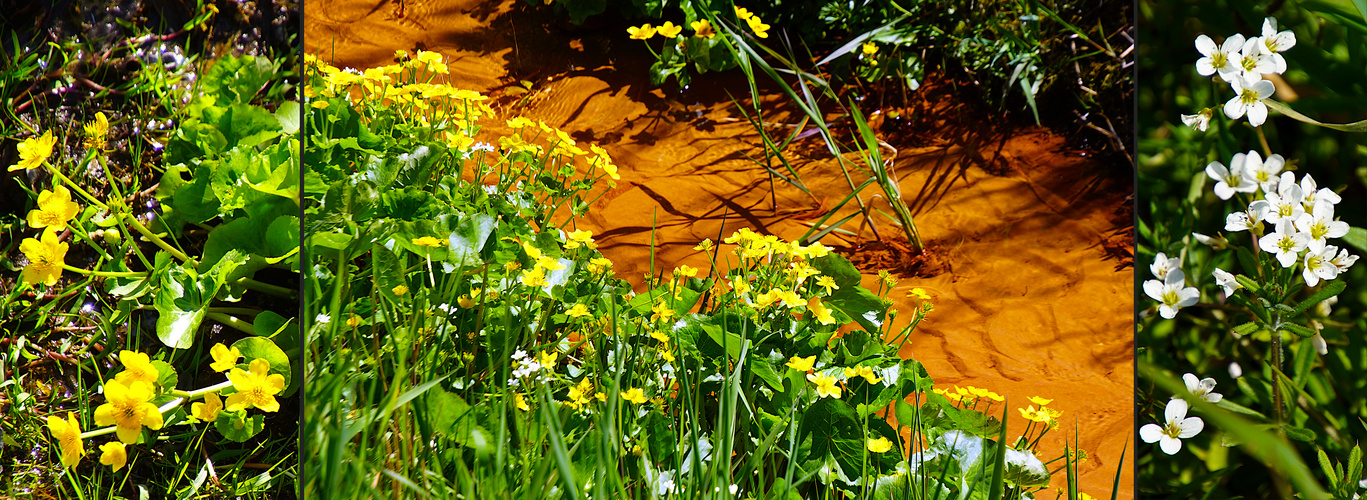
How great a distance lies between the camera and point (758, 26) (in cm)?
84

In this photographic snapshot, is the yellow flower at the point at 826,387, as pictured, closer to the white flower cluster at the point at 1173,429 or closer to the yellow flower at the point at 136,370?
the white flower cluster at the point at 1173,429

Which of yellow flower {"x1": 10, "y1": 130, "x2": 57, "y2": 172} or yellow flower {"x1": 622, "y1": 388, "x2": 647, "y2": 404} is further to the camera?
yellow flower {"x1": 10, "y1": 130, "x2": 57, "y2": 172}

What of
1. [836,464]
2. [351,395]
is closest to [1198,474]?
[836,464]

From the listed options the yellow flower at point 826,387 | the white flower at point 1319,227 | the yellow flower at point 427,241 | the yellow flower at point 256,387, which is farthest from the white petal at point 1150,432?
the yellow flower at point 256,387

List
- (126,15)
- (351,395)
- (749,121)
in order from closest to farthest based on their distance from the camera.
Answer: (351,395) → (749,121) → (126,15)

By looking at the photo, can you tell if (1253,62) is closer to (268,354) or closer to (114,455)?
(268,354)

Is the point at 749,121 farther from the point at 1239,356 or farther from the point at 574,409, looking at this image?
the point at 1239,356

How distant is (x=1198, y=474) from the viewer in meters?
0.81

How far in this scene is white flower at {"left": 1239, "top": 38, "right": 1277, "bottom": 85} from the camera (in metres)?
0.73

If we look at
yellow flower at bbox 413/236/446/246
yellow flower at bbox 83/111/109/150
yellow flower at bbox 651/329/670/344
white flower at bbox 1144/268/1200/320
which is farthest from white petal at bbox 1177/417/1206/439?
yellow flower at bbox 83/111/109/150

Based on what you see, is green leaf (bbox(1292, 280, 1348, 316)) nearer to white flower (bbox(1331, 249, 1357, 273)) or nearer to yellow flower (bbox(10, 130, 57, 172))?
white flower (bbox(1331, 249, 1357, 273))

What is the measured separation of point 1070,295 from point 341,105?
0.88 m

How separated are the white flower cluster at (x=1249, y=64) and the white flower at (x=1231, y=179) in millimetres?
48

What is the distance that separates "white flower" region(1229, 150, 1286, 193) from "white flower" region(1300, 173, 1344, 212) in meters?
0.02
